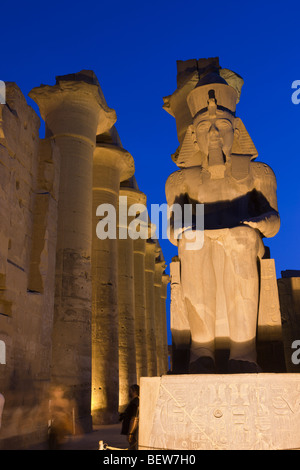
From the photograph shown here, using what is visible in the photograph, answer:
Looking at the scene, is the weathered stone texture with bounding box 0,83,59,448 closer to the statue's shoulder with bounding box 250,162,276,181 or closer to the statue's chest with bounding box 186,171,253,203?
the statue's chest with bounding box 186,171,253,203

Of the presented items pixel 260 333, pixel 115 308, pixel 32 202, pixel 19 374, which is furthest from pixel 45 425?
pixel 115 308

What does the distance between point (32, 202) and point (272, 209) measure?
12.5 feet

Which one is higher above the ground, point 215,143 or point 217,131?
point 217,131

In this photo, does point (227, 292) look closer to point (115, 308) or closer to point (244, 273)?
point (244, 273)

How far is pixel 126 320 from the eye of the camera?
552 inches

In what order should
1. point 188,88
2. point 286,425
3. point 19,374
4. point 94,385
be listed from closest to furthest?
1. point 286,425
2. point 19,374
3. point 188,88
4. point 94,385

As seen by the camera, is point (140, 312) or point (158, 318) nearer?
point (140, 312)

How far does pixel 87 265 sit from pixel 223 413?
23.1 ft

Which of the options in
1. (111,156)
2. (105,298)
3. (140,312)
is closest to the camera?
(105,298)

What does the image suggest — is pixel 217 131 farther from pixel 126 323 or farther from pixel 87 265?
pixel 126 323

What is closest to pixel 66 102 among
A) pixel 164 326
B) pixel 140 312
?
pixel 140 312

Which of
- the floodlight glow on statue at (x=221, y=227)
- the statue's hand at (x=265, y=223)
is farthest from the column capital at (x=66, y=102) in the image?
the statue's hand at (x=265, y=223)

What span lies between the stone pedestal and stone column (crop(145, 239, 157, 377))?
15.3 metres

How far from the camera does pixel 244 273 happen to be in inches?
144
